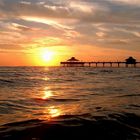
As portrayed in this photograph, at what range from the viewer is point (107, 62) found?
454 ft

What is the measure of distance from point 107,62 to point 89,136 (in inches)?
5204

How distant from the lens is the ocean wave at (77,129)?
23.2 feet

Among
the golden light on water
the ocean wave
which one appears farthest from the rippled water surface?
the ocean wave

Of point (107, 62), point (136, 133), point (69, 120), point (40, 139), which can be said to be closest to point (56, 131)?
point (40, 139)

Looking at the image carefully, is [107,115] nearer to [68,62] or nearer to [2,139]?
[2,139]

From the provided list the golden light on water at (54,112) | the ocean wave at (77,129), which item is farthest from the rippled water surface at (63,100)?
the ocean wave at (77,129)

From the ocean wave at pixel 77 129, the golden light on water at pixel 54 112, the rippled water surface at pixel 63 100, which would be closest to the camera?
the ocean wave at pixel 77 129

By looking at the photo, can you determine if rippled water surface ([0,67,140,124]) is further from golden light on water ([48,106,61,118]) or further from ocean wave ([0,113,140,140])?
ocean wave ([0,113,140,140])

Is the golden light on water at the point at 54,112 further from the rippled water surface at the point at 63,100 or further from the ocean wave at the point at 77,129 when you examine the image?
the ocean wave at the point at 77,129

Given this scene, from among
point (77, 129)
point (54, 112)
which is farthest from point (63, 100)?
point (77, 129)

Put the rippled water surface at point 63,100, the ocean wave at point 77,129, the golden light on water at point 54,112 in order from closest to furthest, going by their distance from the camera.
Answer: the ocean wave at point 77,129 → the golden light on water at point 54,112 → the rippled water surface at point 63,100

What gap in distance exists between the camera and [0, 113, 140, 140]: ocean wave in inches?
278

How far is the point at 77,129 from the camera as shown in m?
7.59

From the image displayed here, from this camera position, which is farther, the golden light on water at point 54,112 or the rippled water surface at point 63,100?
the rippled water surface at point 63,100
